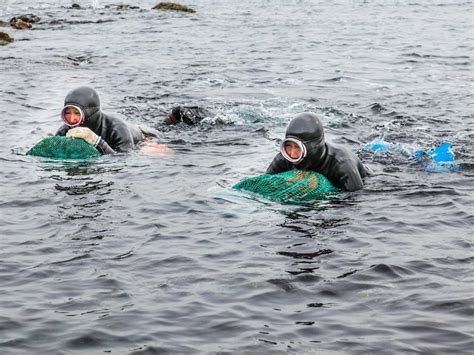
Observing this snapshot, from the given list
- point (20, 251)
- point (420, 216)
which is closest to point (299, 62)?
point (420, 216)

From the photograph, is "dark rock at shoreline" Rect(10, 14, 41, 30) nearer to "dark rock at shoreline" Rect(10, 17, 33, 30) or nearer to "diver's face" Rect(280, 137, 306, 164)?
"dark rock at shoreline" Rect(10, 17, 33, 30)

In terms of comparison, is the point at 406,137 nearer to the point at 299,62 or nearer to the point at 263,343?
the point at 263,343

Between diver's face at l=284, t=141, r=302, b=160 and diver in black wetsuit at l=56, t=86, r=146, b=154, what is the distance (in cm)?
386

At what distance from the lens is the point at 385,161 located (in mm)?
13492

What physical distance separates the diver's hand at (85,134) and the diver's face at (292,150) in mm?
3919

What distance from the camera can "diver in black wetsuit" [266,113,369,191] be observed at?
11.1m

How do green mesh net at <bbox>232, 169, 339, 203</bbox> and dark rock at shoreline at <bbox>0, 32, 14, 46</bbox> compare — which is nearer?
green mesh net at <bbox>232, 169, 339, 203</bbox>

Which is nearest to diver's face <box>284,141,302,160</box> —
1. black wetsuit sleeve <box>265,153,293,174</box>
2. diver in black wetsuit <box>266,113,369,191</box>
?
diver in black wetsuit <box>266,113,369,191</box>

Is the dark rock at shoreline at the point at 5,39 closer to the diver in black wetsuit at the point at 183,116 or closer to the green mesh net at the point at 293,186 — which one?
the diver in black wetsuit at the point at 183,116

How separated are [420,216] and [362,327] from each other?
374 cm

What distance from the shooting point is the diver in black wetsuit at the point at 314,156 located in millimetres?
11094

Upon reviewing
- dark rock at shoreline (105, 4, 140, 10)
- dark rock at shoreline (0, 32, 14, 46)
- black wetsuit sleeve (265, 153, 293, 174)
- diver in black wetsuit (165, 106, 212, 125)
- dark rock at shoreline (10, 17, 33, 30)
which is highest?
dark rock at shoreline (105, 4, 140, 10)

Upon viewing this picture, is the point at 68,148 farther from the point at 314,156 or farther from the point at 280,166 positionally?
the point at 314,156

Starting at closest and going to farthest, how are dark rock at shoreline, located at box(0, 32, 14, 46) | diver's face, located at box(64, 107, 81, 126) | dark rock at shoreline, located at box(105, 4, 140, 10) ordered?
diver's face, located at box(64, 107, 81, 126) → dark rock at shoreline, located at box(0, 32, 14, 46) → dark rock at shoreline, located at box(105, 4, 140, 10)
